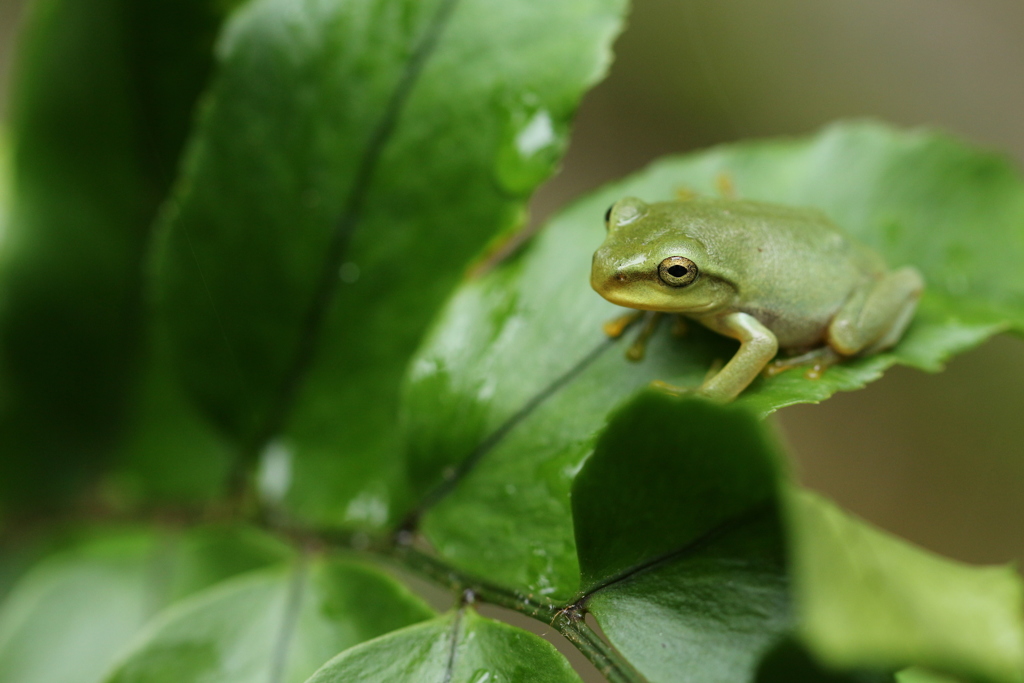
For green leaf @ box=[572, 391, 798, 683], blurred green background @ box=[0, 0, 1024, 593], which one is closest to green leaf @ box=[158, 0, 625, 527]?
green leaf @ box=[572, 391, 798, 683]

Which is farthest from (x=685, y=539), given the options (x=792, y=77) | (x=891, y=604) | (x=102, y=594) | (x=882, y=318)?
(x=792, y=77)

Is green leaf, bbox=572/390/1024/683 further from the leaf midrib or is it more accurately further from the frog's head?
the leaf midrib

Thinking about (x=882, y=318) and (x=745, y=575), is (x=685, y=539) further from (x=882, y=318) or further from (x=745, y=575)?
(x=882, y=318)

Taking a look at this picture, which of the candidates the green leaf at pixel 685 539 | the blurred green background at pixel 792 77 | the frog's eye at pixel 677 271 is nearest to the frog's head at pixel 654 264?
the frog's eye at pixel 677 271

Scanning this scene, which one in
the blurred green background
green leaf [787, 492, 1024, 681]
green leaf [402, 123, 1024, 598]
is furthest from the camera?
the blurred green background

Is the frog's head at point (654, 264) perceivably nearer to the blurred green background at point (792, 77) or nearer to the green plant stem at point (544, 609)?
the green plant stem at point (544, 609)
